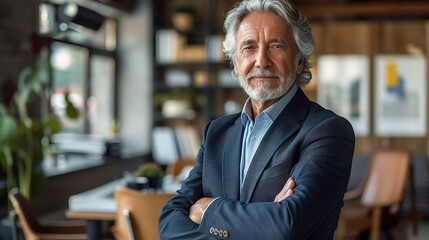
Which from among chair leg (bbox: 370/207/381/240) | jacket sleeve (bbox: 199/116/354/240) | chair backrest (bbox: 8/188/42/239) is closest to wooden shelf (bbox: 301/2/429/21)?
chair leg (bbox: 370/207/381/240)

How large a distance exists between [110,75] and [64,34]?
1676mm

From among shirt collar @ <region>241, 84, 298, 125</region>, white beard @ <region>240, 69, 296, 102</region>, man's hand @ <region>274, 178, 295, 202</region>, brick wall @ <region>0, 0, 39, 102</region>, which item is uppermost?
brick wall @ <region>0, 0, 39, 102</region>

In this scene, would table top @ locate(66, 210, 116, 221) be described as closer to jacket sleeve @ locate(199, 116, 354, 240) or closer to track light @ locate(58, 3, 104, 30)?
jacket sleeve @ locate(199, 116, 354, 240)

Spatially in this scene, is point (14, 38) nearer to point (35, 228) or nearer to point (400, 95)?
point (35, 228)

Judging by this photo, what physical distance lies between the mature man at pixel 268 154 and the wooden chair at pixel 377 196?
323 cm

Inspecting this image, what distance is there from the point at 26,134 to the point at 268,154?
331cm

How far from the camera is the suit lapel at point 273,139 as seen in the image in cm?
175

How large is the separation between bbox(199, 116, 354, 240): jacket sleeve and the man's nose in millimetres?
230

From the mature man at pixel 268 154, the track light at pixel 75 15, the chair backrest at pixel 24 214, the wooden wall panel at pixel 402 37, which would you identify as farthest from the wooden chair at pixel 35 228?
the wooden wall panel at pixel 402 37

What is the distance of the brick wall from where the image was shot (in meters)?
5.13

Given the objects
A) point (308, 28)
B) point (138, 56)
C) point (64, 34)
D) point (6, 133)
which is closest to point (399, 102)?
point (138, 56)

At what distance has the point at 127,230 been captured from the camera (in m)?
3.37

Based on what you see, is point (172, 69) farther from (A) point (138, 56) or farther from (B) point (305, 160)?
(B) point (305, 160)

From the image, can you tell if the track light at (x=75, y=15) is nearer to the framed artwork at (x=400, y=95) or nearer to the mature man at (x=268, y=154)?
the framed artwork at (x=400, y=95)
